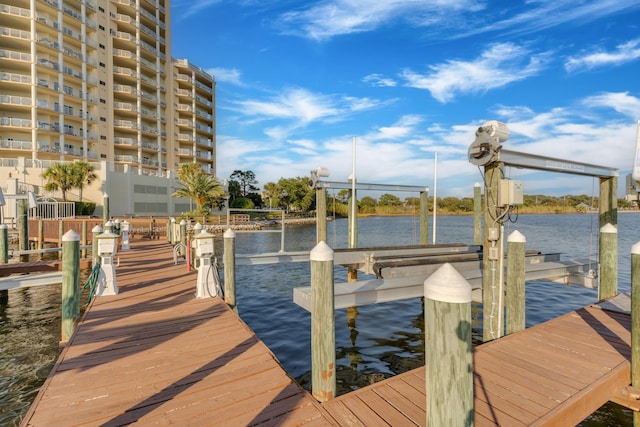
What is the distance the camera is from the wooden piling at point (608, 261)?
662 centimetres

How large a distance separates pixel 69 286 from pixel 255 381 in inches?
164

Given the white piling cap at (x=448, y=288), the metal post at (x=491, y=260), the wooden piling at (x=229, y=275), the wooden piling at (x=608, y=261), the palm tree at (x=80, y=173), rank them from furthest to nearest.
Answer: the palm tree at (x=80, y=173)
the wooden piling at (x=229, y=275)
the wooden piling at (x=608, y=261)
the metal post at (x=491, y=260)
the white piling cap at (x=448, y=288)

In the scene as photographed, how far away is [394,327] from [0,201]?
14.2 metres

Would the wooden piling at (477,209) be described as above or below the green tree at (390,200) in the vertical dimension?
below

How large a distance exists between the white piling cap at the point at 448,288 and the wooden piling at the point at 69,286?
20.3 feet

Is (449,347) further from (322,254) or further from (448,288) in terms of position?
(322,254)

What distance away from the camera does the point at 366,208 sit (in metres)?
88.0

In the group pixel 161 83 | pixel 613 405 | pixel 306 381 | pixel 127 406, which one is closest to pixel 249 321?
pixel 306 381

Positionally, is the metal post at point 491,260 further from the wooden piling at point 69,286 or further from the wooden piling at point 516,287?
the wooden piling at point 69,286

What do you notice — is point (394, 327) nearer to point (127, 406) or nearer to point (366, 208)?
point (127, 406)

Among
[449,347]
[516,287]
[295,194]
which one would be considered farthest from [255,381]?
[295,194]

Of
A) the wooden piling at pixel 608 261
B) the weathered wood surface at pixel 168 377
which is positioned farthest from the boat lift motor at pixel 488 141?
the weathered wood surface at pixel 168 377

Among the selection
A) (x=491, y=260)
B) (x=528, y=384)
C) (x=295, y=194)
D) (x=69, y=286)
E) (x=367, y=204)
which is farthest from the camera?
(x=367, y=204)

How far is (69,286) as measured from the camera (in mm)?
5730
